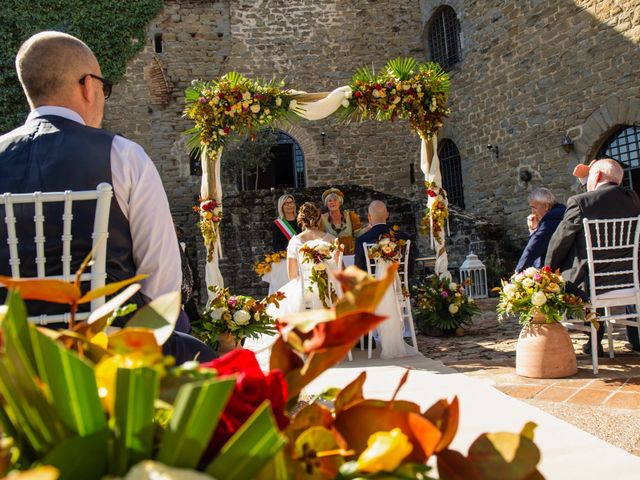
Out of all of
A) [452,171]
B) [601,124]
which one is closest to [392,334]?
[601,124]

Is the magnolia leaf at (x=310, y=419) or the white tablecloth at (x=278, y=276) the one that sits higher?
the white tablecloth at (x=278, y=276)

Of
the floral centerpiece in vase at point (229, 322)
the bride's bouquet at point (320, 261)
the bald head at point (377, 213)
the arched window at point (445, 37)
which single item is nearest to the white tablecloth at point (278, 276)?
the bride's bouquet at point (320, 261)

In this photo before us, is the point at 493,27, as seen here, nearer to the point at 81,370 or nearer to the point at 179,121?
the point at 179,121

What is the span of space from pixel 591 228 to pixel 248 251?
29.3 ft

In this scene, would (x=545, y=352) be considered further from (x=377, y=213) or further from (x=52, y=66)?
(x=52, y=66)

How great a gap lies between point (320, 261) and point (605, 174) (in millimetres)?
2791

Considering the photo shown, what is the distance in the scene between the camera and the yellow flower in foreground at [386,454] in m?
0.49

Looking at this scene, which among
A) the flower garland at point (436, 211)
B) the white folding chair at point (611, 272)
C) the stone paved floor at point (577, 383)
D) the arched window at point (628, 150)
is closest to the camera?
the stone paved floor at point (577, 383)

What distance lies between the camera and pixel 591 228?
15.6 feet

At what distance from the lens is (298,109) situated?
7.41m

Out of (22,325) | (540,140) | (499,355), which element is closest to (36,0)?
(540,140)

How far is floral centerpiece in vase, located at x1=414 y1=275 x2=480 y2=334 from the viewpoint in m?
6.77

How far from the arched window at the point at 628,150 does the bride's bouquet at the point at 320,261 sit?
739 centimetres

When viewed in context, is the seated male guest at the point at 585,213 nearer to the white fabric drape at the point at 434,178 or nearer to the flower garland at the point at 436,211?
the white fabric drape at the point at 434,178
